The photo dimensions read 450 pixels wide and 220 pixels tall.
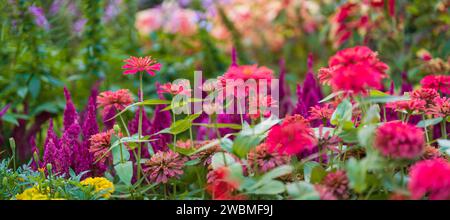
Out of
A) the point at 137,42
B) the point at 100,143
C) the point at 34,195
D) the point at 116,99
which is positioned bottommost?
the point at 34,195

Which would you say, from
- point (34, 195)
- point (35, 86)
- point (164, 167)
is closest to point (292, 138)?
point (164, 167)

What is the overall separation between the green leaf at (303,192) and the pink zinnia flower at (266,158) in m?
0.14

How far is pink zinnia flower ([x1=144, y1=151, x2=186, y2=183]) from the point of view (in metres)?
1.52

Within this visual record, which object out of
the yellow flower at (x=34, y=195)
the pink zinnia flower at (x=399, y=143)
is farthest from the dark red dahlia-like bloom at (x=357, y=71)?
the yellow flower at (x=34, y=195)

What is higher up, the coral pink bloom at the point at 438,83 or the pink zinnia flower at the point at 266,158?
the coral pink bloom at the point at 438,83

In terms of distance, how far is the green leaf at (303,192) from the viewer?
1.19m

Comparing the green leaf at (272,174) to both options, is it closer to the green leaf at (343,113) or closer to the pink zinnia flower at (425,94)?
the green leaf at (343,113)

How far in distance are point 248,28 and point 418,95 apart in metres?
4.22

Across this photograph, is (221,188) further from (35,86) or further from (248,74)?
(35,86)

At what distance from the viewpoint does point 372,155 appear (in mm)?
1168

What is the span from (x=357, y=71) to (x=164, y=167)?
1.79ft

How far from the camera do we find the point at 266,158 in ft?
4.68

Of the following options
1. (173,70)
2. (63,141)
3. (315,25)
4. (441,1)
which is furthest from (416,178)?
(315,25)

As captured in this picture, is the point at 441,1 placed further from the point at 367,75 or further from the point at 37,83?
the point at 367,75
